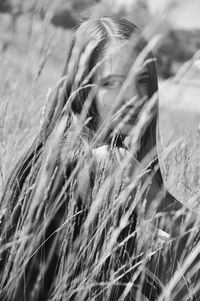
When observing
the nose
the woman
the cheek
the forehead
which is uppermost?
the forehead

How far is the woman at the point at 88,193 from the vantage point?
0.97m

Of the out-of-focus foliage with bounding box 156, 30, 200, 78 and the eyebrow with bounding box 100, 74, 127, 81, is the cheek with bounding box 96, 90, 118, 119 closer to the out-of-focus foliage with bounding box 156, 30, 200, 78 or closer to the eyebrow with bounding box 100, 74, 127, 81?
the eyebrow with bounding box 100, 74, 127, 81

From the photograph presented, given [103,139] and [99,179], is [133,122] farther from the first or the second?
[99,179]

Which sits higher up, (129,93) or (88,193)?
(129,93)

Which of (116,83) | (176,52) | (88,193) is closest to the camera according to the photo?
(88,193)

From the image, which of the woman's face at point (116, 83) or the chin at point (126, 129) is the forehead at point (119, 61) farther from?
the chin at point (126, 129)

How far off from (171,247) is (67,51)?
0.60m

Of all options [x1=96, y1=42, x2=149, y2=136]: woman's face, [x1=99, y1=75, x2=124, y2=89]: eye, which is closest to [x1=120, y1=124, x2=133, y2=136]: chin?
[x1=96, y1=42, x2=149, y2=136]: woman's face

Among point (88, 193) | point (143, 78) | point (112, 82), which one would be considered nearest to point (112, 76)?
point (112, 82)

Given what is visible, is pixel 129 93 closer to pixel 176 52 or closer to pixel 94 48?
pixel 94 48

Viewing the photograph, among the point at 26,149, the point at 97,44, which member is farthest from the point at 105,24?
the point at 26,149

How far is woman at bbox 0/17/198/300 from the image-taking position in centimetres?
97

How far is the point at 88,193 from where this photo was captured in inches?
43.6

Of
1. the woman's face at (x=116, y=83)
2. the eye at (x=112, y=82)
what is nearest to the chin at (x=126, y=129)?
the woman's face at (x=116, y=83)
